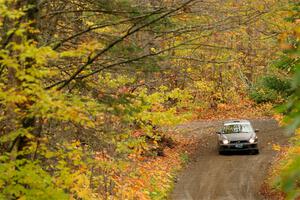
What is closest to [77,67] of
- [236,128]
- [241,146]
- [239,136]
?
[239,136]

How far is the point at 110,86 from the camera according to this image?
10.3 meters

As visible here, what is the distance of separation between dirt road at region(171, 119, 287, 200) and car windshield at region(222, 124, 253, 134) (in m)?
1.21

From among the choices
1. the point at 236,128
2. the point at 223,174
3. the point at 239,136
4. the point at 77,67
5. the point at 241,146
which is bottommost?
the point at 241,146

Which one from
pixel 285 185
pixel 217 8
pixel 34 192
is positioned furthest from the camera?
pixel 217 8

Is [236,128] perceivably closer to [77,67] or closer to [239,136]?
[239,136]

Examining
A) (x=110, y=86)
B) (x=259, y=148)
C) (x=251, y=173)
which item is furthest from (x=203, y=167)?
(x=110, y=86)

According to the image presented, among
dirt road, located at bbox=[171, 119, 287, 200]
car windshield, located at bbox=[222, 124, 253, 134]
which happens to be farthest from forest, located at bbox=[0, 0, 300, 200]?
car windshield, located at bbox=[222, 124, 253, 134]

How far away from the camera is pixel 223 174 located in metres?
19.9

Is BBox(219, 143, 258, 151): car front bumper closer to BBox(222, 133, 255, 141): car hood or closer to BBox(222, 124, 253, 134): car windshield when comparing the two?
BBox(222, 133, 255, 141): car hood

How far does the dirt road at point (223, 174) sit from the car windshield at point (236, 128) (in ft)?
3.97

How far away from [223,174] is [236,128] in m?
4.12

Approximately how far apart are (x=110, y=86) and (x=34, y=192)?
4047 mm

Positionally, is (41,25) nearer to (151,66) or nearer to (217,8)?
(151,66)

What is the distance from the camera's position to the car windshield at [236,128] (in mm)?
23153
